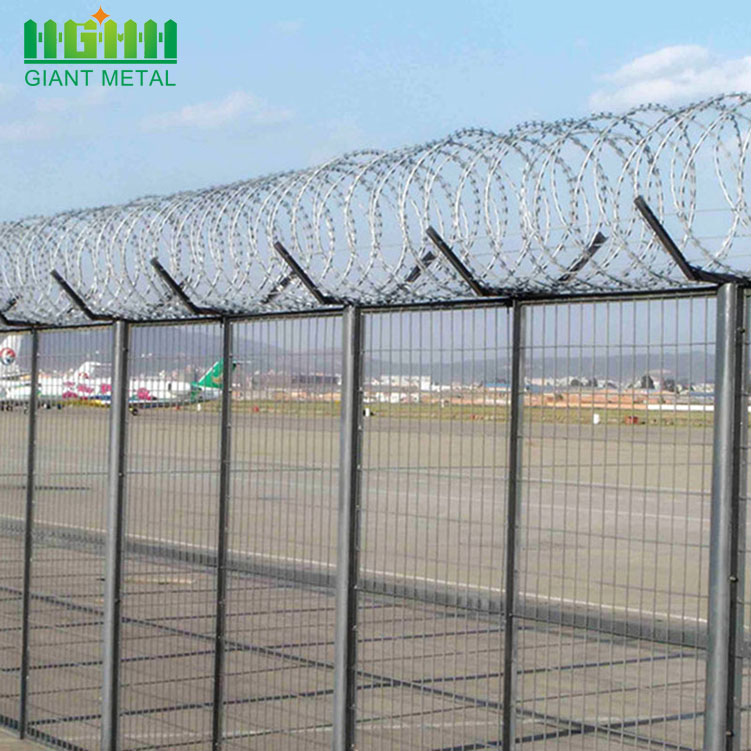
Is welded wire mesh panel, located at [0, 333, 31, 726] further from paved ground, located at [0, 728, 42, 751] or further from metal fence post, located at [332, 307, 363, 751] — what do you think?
metal fence post, located at [332, 307, 363, 751]

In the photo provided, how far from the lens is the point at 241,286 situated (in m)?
8.05

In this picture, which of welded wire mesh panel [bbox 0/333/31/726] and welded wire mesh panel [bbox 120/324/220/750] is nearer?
welded wire mesh panel [bbox 120/324/220/750]

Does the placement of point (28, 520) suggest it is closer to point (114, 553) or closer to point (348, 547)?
point (114, 553)

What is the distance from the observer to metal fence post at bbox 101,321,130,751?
8.73 metres

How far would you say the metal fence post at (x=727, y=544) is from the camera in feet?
17.9

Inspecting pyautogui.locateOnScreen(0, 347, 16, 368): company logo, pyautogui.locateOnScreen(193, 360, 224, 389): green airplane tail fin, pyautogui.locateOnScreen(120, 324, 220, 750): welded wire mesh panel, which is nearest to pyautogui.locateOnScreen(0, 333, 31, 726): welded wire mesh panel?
pyautogui.locateOnScreen(0, 347, 16, 368): company logo

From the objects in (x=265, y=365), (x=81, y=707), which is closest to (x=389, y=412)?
(x=265, y=365)

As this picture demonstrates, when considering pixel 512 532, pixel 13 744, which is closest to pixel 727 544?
pixel 512 532

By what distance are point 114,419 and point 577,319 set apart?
3.64m

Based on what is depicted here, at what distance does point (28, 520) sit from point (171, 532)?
1.44 m

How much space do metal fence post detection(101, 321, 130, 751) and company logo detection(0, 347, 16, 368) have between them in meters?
1.63

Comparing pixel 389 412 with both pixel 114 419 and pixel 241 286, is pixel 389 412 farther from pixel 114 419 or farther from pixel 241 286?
pixel 114 419

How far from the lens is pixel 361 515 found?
710cm

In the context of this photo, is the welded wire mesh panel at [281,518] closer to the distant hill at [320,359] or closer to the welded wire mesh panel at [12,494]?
the distant hill at [320,359]
